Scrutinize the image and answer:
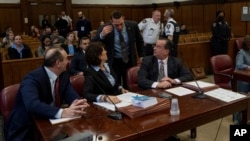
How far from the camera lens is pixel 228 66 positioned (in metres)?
4.48

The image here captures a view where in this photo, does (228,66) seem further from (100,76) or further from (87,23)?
(87,23)

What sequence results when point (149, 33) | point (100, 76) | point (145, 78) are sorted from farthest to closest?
point (149, 33)
point (145, 78)
point (100, 76)

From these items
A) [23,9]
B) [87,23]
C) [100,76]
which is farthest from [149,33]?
[23,9]

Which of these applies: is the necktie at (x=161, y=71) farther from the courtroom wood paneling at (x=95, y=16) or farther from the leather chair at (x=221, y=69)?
Result: the courtroom wood paneling at (x=95, y=16)

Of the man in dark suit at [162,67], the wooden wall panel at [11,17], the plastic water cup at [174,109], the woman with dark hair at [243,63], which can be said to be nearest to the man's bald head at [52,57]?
the plastic water cup at [174,109]

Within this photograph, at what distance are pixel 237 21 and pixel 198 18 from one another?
7.50 ft

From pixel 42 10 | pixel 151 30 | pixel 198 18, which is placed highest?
pixel 42 10

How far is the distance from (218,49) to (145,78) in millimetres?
4383

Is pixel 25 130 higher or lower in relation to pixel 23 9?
lower

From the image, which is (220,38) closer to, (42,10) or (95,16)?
(95,16)

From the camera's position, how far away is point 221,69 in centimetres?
443

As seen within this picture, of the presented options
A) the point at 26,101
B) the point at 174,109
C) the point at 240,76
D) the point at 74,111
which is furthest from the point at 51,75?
the point at 240,76

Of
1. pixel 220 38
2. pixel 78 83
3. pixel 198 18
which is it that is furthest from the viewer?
pixel 198 18

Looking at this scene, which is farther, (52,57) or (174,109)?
(52,57)
